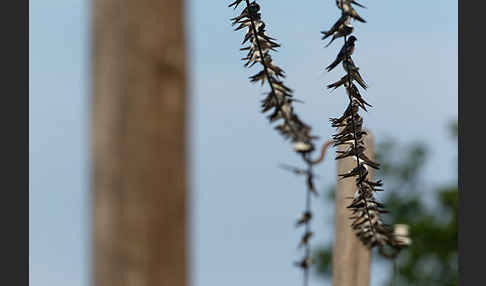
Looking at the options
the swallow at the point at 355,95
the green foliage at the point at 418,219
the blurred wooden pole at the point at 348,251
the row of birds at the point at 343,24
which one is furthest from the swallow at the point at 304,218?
the green foliage at the point at 418,219

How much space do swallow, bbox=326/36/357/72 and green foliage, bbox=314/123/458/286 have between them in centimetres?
628

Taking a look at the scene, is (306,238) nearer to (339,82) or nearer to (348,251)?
(348,251)

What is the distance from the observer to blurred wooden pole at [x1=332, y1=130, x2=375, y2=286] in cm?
244

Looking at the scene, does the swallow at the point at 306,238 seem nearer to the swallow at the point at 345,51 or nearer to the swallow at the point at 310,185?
the swallow at the point at 310,185

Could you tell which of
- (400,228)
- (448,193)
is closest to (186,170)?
(400,228)

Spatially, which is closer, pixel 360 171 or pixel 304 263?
pixel 360 171

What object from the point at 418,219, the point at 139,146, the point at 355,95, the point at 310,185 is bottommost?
the point at 418,219

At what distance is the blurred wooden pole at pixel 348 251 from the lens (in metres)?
2.44

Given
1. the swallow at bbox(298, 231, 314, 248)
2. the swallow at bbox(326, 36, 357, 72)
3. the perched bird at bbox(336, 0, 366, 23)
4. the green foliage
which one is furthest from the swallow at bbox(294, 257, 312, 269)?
the green foliage

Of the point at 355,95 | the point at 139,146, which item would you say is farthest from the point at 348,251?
the point at 139,146

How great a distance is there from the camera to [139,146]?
874 mm

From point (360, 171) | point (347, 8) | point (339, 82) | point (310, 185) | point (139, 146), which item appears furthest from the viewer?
point (310, 185)

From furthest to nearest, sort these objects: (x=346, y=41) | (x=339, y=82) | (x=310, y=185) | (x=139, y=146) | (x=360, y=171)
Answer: (x=310, y=185) < (x=360, y=171) < (x=339, y=82) < (x=346, y=41) < (x=139, y=146)

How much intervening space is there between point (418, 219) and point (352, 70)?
687cm
